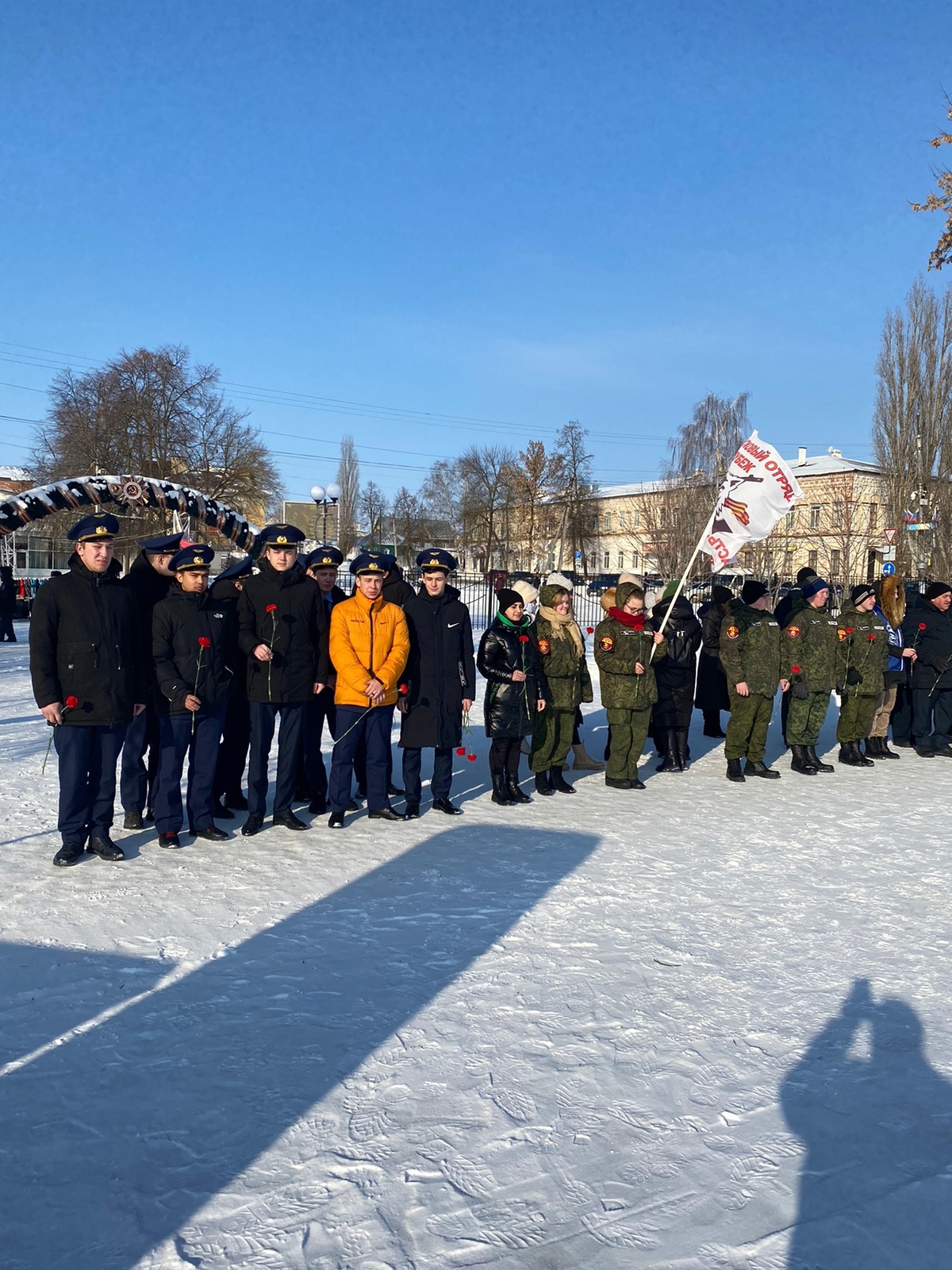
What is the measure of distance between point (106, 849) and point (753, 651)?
19.4ft

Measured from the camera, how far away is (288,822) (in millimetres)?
6758

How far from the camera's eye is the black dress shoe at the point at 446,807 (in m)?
7.36

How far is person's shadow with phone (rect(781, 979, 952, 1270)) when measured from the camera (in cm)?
257

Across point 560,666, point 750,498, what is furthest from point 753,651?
point 560,666

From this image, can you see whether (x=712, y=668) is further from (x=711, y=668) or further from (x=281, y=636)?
(x=281, y=636)

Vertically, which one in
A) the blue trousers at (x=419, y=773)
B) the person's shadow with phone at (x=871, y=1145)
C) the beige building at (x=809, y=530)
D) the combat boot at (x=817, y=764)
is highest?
the beige building at (x=809, y=530)

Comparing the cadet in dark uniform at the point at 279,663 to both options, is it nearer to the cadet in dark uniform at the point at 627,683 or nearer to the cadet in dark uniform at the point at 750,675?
the cadet in dark uniform at the point at 627,683

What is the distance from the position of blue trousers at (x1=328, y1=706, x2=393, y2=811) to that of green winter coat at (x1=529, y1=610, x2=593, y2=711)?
1692 millimetres

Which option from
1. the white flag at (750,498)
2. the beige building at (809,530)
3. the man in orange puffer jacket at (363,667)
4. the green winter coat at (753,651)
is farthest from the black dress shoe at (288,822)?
the beige building at (809,530)

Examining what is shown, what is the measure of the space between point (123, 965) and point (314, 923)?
0.97m

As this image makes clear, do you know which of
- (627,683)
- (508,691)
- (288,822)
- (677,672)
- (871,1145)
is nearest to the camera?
(871,1145)

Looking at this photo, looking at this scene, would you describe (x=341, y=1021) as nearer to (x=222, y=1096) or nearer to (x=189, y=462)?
(x=222, y=1096)

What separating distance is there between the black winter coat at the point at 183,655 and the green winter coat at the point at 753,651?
4912mm

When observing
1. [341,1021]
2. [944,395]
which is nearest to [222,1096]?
[341,1021]
